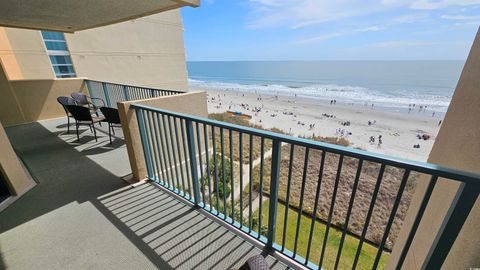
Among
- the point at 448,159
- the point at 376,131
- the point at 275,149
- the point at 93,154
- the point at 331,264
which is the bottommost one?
the point at 376,131

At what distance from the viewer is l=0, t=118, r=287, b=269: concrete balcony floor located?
1672mm

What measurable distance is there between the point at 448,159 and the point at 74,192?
3.88 metres

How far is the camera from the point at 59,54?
361 inches

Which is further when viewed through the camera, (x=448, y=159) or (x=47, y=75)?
(x=47, y=75)

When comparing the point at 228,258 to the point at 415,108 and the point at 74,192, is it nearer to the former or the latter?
the point at 74,192

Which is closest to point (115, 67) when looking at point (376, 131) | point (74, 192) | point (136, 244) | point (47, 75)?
point (47, 75)

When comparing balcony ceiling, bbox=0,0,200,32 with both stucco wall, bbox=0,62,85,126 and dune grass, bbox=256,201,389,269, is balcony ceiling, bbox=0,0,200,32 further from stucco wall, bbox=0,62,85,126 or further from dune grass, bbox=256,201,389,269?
dune grass, bbox=256,201,389,269

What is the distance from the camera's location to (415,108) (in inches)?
947

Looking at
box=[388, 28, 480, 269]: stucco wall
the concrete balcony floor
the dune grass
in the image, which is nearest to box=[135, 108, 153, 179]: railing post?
the concrete balcony floor

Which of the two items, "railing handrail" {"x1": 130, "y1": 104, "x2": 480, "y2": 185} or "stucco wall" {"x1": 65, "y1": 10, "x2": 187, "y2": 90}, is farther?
"stucco wall" {"x1": 65, "y1": 10, "x2": 187, "y2": 90}

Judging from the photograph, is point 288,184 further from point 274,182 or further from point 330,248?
point 330,248

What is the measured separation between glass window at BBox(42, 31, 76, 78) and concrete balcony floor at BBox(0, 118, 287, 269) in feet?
27.9

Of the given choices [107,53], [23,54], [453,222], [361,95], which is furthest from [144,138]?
[361,95]

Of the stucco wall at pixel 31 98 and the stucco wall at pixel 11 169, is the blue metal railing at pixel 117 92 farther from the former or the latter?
the stucco wall at pixel 11 169
